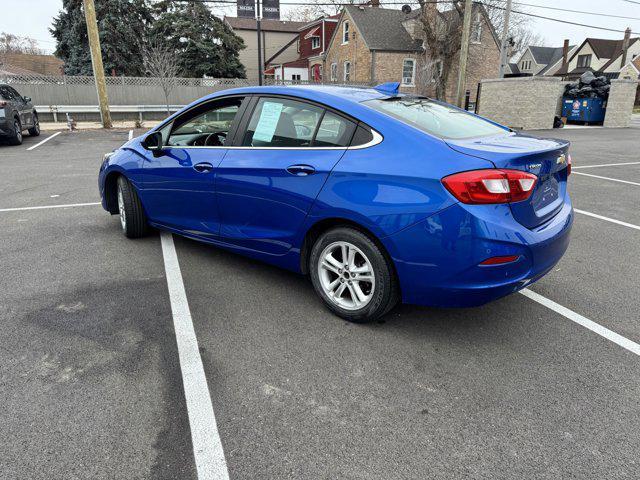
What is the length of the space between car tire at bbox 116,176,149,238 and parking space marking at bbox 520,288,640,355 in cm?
376

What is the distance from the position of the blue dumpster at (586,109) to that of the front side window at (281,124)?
2593 centimetres

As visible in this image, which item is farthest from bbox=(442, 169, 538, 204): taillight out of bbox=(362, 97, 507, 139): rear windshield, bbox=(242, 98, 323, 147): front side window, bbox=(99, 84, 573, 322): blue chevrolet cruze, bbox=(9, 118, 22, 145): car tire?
bbox=(9, 118, 22, 145): car tire

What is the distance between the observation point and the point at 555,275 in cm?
428

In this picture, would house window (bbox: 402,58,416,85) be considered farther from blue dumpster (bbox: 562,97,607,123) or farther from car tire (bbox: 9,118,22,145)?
car tire (bbox: 9,118,22,145)

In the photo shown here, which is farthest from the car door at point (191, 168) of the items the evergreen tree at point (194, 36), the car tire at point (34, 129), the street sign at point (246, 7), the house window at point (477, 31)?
the house window at point (477, 31)

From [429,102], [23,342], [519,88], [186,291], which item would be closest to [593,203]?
[429,102]

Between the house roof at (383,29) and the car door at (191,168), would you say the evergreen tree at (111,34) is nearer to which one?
the house roof at (383,29)

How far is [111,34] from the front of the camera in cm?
3034

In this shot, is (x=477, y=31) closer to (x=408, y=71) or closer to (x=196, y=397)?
(x=408, y=71)

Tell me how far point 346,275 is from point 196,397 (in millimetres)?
1288

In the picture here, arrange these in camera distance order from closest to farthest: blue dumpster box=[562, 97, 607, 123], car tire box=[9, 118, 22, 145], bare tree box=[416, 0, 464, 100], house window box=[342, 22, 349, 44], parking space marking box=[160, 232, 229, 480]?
parking space marking box=[160, 232, 229, 480] → car tire box=[9, 118, 22, 145] → blue dumpster box=[562, 97, 607, 123] → bare tree box=[416, 0, 464, 100] → house window box=[342, 22, 349, 44]

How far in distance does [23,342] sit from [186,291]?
46.6 inches

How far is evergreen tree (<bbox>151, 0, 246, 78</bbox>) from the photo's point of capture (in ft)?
102

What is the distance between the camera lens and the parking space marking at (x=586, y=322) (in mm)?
3124
